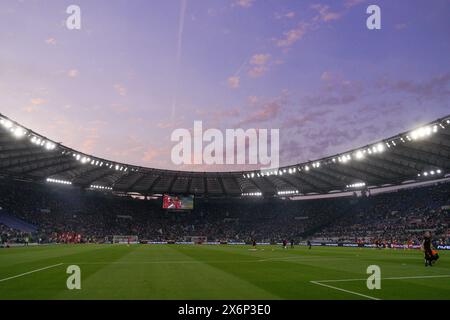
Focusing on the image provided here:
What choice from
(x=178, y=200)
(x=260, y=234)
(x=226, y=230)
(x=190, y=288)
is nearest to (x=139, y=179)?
(x=178, y=200)

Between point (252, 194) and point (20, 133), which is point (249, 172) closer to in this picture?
point (252, 194)

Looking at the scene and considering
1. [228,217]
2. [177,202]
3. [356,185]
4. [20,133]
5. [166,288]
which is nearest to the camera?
[166,288]

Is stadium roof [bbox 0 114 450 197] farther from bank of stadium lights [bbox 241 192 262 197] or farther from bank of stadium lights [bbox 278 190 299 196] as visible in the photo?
bank of stadium lights [bbox 241 192 262 197]

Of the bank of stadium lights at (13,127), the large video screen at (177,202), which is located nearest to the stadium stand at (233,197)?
the bank of stadium lights at (13,127)

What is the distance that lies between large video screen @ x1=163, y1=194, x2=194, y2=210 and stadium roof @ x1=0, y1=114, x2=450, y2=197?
4.76 meters

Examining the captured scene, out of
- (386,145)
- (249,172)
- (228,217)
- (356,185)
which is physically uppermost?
(386,145)

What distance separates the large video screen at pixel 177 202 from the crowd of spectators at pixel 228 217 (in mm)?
7239

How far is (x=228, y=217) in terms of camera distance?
10588 cm

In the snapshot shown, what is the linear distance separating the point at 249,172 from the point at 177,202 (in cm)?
1901

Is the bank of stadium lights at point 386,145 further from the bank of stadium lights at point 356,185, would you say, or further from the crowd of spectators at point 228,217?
the bank of stadium lights at point 356,185

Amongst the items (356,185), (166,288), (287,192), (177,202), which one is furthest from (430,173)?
(166,288)

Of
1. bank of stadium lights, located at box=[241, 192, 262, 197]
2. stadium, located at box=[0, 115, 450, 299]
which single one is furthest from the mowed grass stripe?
bank of stadium lights, located at box=[241, 192, 262, 197]

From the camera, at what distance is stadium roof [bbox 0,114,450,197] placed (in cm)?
5409
